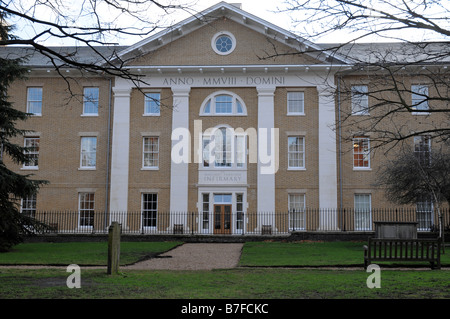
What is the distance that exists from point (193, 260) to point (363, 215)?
15.3 metres

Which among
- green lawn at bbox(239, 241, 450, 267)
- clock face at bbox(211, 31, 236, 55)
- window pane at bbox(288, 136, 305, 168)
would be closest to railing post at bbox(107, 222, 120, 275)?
green lawn at bbox(239, 241, 450, 267)

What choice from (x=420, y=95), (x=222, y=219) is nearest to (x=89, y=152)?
(x=222, y=219)

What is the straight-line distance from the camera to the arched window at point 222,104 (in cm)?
3006

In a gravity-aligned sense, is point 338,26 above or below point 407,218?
above

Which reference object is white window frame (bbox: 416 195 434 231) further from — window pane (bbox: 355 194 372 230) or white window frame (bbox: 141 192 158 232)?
white window frame (bbox: 141 192 158 232)

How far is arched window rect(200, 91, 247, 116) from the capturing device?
30.1m

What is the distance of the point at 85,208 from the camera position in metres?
29.9

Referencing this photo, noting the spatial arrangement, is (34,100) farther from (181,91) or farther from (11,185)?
(11,185)

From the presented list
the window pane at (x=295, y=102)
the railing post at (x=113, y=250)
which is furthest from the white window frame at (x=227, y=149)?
the railing post at (x=113, y=250)

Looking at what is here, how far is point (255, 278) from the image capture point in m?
10.7

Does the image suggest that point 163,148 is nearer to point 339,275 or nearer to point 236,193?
point 236,193

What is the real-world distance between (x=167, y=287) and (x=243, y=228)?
64.2 ft
